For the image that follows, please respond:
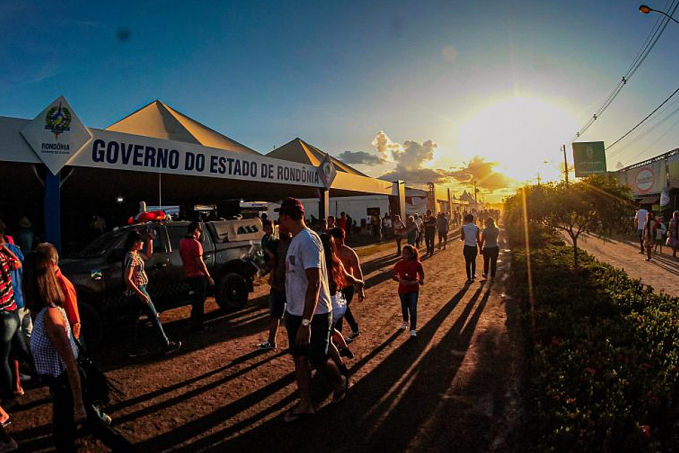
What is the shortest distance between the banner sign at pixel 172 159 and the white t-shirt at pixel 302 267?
715 centimetres

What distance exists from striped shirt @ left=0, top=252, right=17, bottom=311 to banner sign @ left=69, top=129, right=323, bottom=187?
15.9 feet

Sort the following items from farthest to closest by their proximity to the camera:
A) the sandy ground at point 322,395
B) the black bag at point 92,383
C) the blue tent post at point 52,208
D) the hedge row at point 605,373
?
the blue tent post at point 52,208 → the sandy ground at point 322,395 → the hedge row at point 605,373 → the black bag at point 92,383

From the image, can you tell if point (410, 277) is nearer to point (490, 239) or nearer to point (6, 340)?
point (6, 340)

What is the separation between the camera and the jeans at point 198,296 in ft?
19.7

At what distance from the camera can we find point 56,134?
300 inches

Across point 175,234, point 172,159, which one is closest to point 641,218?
point 175,234

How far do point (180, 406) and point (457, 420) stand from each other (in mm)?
2901

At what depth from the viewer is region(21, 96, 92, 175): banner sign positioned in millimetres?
7289

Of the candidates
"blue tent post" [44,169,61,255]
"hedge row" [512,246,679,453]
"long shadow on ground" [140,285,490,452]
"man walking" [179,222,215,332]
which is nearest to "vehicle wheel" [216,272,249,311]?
"man walking" [179,222,215,332]

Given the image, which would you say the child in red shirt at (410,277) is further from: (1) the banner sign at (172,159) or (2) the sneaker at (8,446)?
(1) the banner sign at (172,159)

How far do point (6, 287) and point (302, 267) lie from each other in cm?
318

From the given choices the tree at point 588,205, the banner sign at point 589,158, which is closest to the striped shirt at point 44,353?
the tree at point 588,205

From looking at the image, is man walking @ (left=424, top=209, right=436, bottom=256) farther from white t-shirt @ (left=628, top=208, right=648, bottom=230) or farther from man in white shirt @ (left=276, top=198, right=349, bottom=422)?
man in white shirt @ (left=276, top=198, right=349, bottom=422)

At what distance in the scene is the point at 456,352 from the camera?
5426 millimetres
